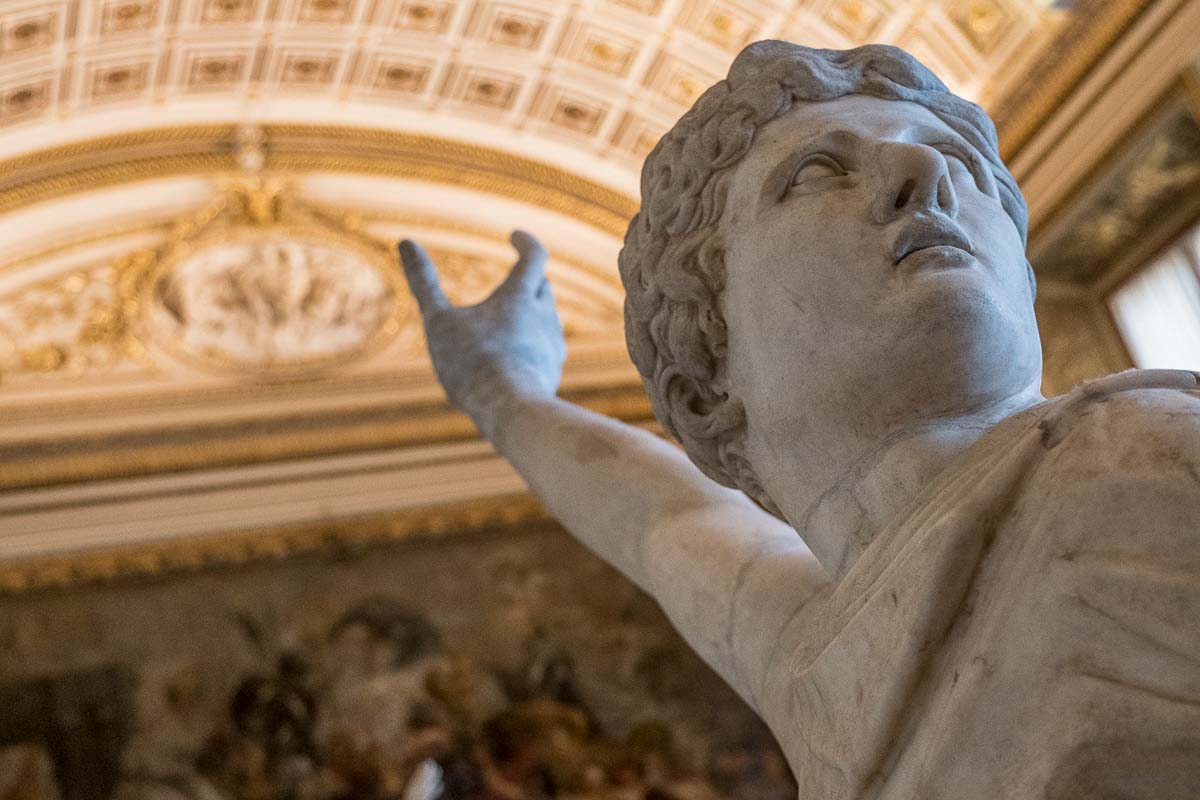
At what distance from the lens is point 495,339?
3.18 m

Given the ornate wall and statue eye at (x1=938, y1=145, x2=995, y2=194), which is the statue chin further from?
the ornate wall

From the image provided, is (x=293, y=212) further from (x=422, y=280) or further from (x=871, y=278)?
(x=871, y=278)

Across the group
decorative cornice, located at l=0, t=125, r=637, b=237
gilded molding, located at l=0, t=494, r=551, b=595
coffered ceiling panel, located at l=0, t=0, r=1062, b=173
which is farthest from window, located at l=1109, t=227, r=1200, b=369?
gilded molding, located at l=0, t=494, r=551, b=595

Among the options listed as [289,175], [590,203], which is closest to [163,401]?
[289,175]

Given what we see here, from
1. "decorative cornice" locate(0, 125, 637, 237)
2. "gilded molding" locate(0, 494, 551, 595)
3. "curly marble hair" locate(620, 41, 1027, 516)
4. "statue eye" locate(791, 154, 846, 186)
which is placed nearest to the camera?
"statue eye" locate(791, 154, 846, 186)

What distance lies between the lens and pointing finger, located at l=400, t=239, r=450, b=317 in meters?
3.36

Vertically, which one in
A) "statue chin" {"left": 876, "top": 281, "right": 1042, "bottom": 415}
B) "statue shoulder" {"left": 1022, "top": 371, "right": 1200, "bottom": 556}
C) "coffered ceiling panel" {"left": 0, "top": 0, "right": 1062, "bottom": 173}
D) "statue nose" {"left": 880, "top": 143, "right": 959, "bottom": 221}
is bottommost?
"coffered ceiling panel" {"left": 0, "top": 0, "right": 1062, "bottom": 173}

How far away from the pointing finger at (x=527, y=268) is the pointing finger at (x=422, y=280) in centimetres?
19

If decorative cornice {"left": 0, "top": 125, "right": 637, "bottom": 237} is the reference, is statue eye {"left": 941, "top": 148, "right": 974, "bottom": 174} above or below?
above

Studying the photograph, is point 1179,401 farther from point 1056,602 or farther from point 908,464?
point 908,464

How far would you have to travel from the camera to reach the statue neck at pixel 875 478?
1.66 m

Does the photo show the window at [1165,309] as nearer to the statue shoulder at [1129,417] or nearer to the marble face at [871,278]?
the marble face at [871,278]

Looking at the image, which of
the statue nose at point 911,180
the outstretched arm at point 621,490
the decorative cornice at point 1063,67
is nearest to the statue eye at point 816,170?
the statue nose at point 911,180

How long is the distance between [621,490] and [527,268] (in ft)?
3.17
